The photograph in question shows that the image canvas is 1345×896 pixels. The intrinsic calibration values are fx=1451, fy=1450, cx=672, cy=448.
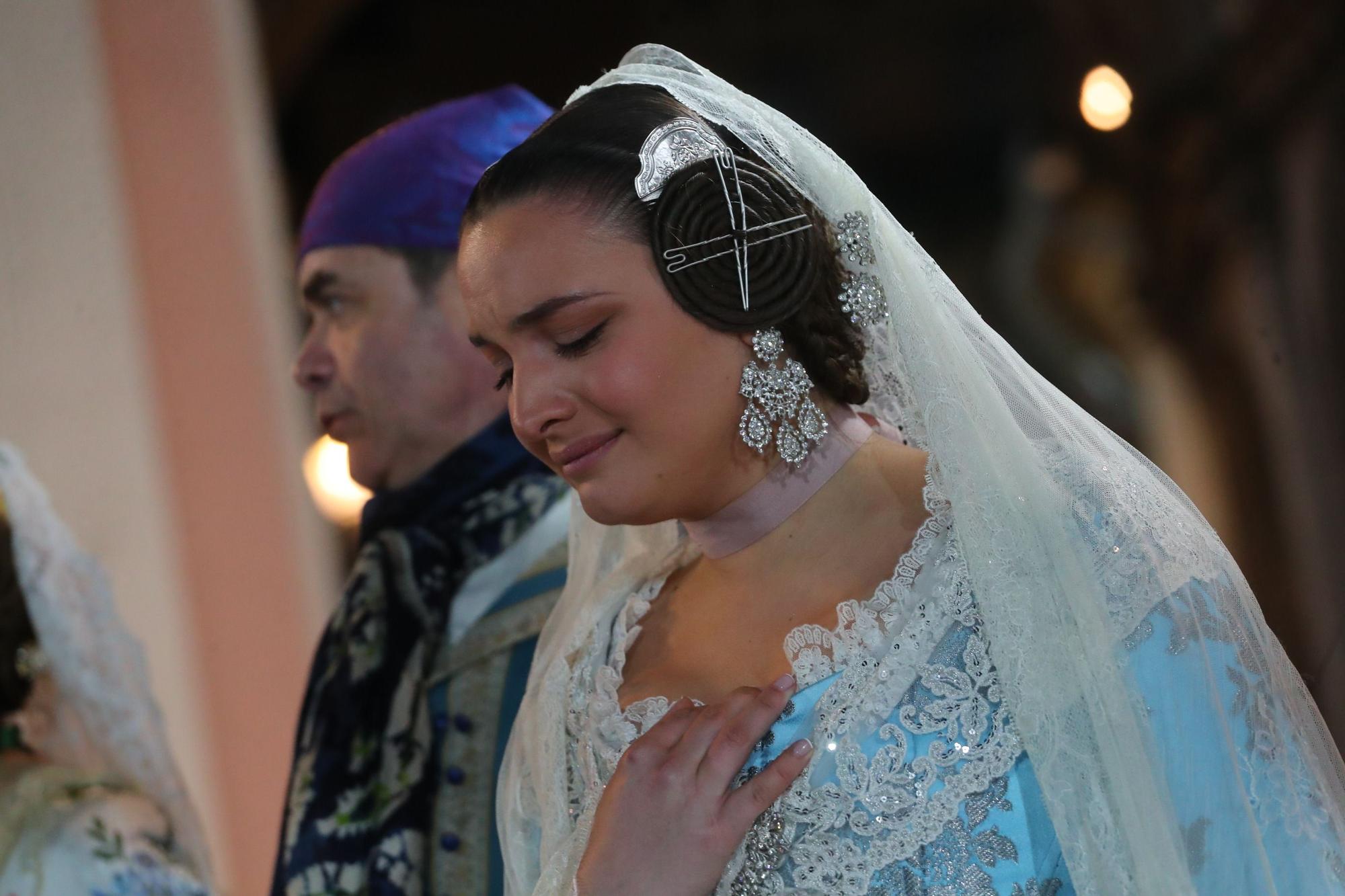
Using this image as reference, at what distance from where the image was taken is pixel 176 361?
3695mm

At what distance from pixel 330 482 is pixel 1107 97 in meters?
2.69

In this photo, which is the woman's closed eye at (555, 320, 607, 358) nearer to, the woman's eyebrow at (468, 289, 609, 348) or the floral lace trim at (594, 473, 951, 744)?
the woman's eyebrow at (468, 289, 609, 348)

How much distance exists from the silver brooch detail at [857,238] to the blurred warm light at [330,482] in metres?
3.10

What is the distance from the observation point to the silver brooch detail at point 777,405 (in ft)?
4.62

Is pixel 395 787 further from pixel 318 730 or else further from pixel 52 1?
pixel 52 1

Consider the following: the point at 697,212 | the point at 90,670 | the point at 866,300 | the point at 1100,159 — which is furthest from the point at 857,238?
the point at 1100,159

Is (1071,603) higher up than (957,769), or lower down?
higher up

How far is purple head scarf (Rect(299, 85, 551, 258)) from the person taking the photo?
7.20 feet

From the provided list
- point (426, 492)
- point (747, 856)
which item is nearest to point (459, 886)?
point (426, 492)

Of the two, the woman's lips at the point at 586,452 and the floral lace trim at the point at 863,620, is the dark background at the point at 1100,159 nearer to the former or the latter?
the floral lace trim at the point at 863,620

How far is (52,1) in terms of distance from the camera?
2.74 metres

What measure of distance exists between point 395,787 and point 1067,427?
109 centimetres

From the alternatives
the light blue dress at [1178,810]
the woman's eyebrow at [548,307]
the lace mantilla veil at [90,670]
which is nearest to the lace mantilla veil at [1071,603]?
the light blue dress at [1178,810]

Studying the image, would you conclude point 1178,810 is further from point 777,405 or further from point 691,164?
point 691,164
